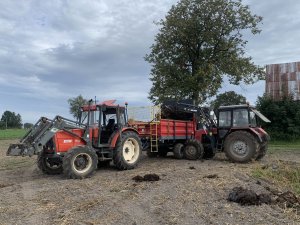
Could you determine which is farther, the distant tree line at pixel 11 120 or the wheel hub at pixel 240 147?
the distant tree line at pixel 11 120

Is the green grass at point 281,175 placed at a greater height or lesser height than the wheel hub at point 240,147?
lesser

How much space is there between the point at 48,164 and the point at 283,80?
2569cm

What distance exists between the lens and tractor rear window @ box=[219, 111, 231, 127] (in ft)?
58.7

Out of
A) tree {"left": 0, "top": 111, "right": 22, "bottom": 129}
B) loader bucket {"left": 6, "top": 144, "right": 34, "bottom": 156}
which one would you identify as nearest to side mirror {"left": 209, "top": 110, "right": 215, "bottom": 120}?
loader bucket {"left": 6, "top": 144, "right": 34, "bottom": 156}

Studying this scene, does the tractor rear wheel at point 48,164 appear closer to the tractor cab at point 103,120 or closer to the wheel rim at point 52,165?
the wheel rim at point 52,165

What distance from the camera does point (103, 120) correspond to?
49.5 ft

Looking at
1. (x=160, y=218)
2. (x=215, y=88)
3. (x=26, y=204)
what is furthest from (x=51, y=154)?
(x=215, y=88)

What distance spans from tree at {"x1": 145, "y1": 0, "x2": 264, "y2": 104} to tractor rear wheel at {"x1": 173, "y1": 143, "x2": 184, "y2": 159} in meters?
12.4

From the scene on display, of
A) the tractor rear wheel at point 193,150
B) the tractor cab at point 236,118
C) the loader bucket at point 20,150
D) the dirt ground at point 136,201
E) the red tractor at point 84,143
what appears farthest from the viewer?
the tractor rear wheel at point 193,150

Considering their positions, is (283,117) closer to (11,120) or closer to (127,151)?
(127,151)

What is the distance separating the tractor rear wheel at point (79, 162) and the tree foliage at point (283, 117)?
21093 mm

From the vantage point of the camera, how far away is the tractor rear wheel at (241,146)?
55.2 feet

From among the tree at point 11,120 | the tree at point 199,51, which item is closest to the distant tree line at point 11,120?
the tree at point 11,120

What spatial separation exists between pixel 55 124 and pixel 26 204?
14.5ft
